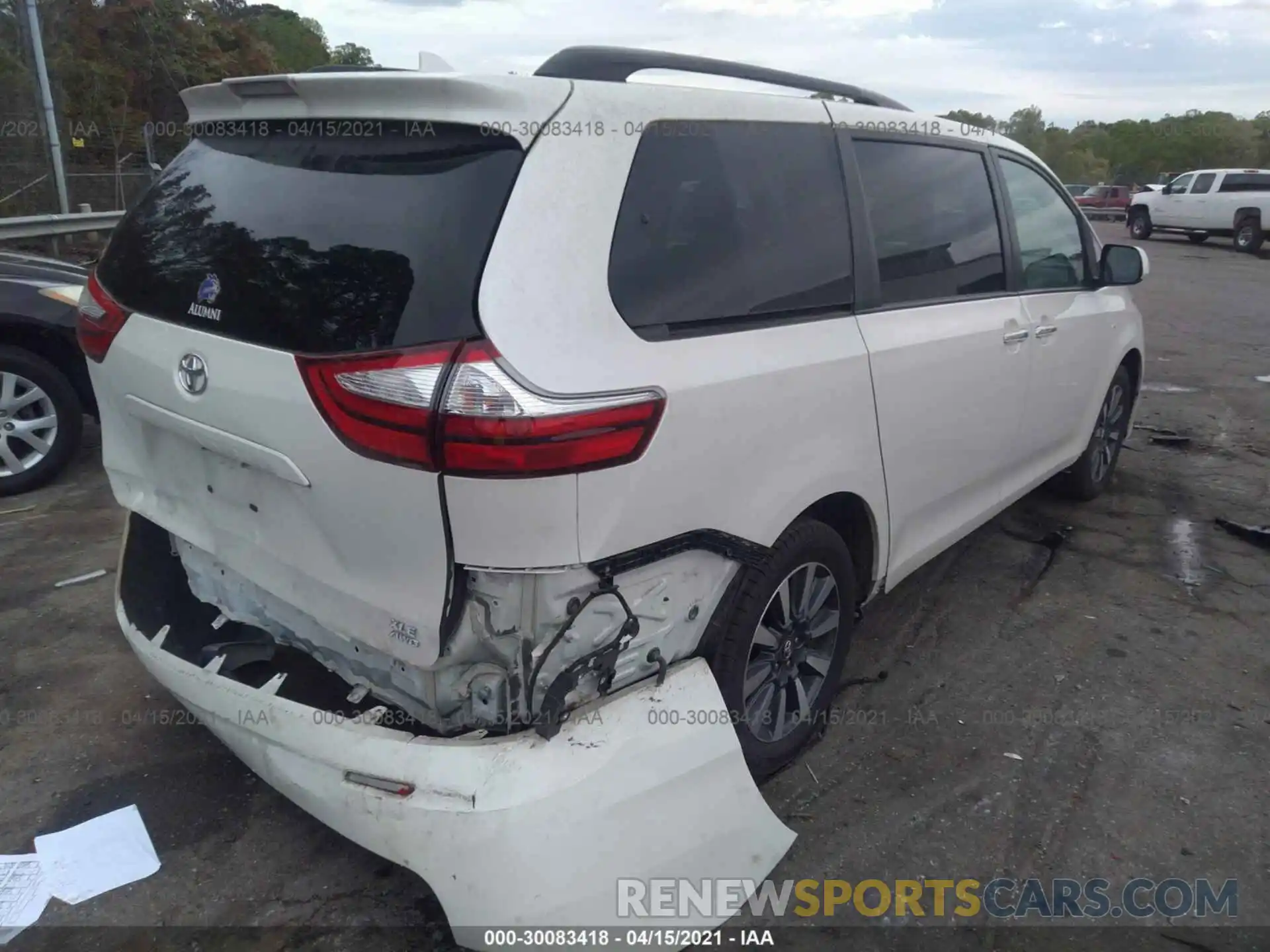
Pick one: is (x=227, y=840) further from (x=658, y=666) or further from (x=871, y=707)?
(x=871, y=707)

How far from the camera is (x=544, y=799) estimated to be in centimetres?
192

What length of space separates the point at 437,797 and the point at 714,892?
0.73m

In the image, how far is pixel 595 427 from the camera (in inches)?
76.2

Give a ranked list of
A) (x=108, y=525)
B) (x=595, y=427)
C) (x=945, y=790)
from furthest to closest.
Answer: (x=108, y=525)
(x=945, y=790)
(x=595, y=427)

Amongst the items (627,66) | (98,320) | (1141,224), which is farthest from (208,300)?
(1141,224)

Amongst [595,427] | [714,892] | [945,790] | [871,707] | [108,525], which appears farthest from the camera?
[108,525]

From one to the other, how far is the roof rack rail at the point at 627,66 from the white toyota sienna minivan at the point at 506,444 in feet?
0.04

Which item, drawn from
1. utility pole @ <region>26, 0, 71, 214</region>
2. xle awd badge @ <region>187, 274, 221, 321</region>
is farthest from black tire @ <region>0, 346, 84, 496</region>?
utility pole @ <region>26, 0, 71, 214</region>

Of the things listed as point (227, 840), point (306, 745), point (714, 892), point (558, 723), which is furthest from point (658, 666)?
point (227, 840)

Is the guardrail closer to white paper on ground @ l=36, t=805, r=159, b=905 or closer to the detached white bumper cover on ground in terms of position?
white paper on ground @ l=36, t=805, r=159, b=905

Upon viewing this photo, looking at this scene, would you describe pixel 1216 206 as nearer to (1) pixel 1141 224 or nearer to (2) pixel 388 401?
(1) pixel 1141 224

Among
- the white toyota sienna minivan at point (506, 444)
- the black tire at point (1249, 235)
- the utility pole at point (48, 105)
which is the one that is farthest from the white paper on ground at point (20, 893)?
the black tire at point (1249, 235)

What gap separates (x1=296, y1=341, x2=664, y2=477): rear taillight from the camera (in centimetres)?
185

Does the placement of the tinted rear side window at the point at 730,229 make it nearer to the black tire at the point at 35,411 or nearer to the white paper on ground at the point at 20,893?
the white paper on ground at the point at 20,893
